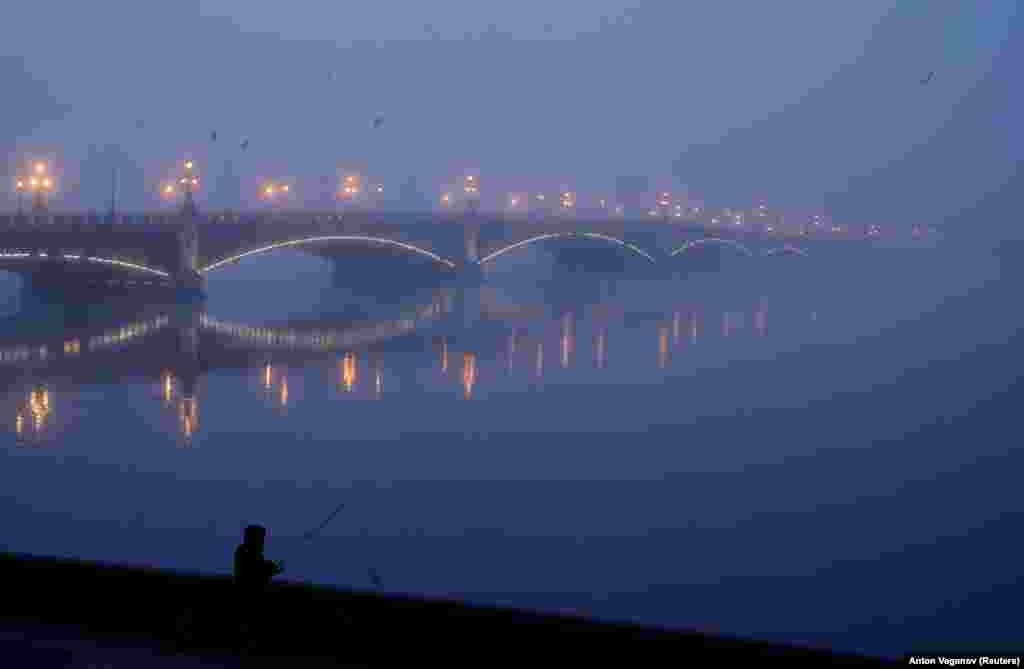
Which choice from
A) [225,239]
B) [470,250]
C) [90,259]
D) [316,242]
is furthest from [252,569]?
[470,250]

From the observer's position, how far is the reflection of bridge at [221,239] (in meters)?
32.1

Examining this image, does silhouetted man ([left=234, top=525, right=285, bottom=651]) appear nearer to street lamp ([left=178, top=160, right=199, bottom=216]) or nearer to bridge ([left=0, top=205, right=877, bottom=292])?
bridge ([left=0, top=205, right=877, bottom=292])

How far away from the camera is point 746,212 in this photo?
94.2 m

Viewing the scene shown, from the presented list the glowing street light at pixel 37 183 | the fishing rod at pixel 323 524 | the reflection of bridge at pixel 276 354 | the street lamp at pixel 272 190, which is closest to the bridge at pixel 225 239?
the reflection of bridge at pixel 276 354

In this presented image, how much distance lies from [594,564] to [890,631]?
3.15m

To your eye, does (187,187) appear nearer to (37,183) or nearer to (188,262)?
(188,262)

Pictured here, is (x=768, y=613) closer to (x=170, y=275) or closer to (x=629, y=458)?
(x=629, y=458)

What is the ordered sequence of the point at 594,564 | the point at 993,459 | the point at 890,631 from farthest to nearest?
1. the point at 993,459
2. the point at 594,564
3. the point at 890,631

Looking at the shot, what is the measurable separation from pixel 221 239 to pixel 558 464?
2456cm

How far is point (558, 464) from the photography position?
16.4 m

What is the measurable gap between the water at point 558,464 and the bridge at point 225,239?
161cm

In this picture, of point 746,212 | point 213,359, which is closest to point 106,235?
point 213,359

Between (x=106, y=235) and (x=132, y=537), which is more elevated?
(x=106, y=235)

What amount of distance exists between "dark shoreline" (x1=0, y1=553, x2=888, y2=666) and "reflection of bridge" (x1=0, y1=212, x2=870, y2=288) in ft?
93.0
